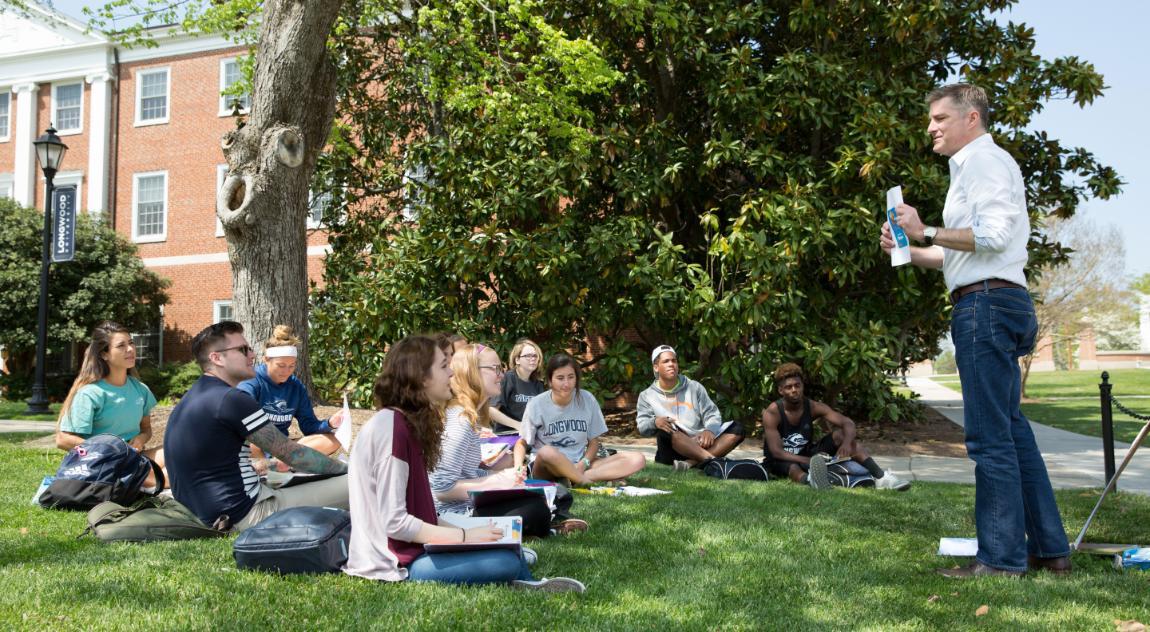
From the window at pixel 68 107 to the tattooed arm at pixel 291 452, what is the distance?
2819cm

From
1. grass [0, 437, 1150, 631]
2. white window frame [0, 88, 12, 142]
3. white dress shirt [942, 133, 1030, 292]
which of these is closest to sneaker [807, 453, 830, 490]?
grass [0, 437, 1150, 631]

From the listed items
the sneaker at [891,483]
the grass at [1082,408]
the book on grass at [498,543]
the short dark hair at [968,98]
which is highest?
the short dark hair at [968,98]

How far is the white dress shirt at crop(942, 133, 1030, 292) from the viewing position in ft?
15.2

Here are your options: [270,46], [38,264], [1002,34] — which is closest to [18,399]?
[38,264]

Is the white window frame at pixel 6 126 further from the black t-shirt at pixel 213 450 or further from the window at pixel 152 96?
the black t-shirt at pixel 213 450

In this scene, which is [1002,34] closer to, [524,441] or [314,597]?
[524,441]

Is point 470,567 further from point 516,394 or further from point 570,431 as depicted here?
point 516,394

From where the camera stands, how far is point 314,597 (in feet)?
13.4

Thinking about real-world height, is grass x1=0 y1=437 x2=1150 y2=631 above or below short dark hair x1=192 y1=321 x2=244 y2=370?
below

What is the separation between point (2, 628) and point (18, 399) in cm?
2503

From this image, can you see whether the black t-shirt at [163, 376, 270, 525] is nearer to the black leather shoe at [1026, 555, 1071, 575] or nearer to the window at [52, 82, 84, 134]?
the black leather shoe at [1026, 555, 1071, 575]

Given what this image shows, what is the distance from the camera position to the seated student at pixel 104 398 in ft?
23.2

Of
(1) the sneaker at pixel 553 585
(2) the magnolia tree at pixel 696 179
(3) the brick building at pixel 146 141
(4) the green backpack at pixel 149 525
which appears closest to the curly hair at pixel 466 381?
(4) the green backpack at pixel 149 525

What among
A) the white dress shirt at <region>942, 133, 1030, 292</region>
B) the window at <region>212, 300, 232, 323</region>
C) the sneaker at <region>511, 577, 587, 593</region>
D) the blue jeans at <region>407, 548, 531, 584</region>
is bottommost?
the sneaker at <region>511, 577, 587, 593</region>
